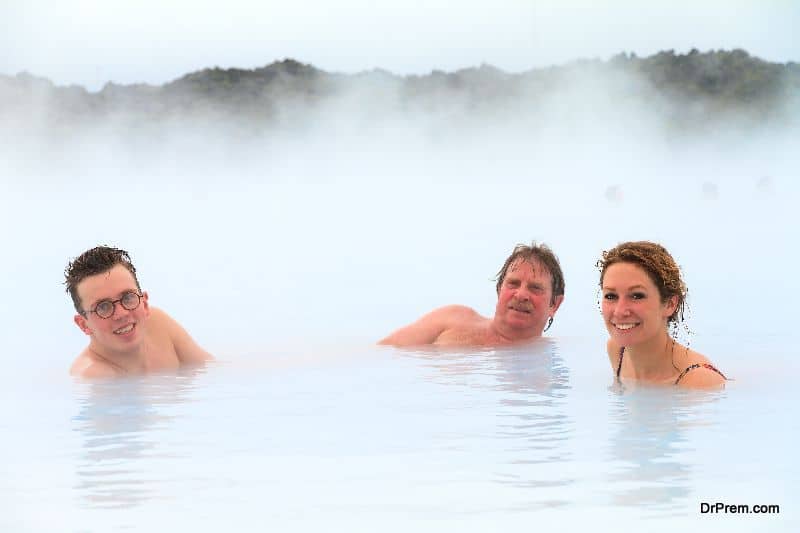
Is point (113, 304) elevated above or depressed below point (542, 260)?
below

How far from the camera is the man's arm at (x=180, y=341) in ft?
36.2

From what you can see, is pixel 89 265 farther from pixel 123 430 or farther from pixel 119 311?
pixel 123 430

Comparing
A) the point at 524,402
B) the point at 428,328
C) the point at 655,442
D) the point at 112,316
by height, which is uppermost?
the point at 112,316

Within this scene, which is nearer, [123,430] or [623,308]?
[123,430]

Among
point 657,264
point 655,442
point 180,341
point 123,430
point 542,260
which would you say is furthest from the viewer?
point 542,260

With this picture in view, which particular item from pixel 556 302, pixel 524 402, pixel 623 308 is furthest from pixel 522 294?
pixel 623 308

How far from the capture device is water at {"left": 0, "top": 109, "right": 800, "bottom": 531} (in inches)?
278

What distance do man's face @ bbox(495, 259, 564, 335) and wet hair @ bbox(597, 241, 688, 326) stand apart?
268 centimetres

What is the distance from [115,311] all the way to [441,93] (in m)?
33.7

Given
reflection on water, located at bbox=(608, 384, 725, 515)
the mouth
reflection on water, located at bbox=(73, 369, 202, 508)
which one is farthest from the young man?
the mouth

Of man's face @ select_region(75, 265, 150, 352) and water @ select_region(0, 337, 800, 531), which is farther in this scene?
man's face @ select_region(75, 265, 150, 352)

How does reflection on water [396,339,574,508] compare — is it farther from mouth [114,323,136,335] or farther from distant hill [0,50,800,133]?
distant hill [0,50,800,133]

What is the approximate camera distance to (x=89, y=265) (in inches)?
397

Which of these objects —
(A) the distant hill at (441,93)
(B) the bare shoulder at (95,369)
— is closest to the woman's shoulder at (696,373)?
(B) the bare shoulder at (95,369)
